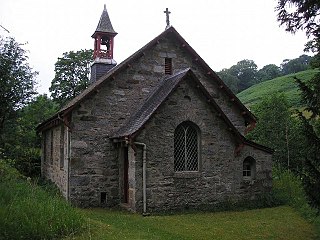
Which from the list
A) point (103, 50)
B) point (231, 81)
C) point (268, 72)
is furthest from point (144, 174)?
point (268, 72)

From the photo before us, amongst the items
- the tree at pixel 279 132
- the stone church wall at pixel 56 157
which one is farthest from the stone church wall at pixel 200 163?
the tree at pixel 279 132

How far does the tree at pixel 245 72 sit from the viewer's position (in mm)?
102500

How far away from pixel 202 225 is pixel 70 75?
99.5 feet

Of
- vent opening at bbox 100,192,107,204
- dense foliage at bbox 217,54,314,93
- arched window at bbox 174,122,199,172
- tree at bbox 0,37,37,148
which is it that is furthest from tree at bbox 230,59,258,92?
vent opening at bbox 100,192,107,204

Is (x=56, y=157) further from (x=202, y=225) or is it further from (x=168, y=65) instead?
(x=202, y=225)

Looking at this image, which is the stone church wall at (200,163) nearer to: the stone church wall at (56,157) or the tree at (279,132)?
the stone church wall at (56,157)

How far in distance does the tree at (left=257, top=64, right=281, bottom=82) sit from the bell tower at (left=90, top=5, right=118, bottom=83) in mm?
84375

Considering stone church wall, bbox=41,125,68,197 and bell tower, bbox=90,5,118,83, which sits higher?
bell tower, bbox=90,5,118,83

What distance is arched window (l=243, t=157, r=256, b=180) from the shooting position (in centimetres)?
1695

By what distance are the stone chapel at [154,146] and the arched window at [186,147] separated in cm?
4

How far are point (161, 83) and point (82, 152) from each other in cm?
484

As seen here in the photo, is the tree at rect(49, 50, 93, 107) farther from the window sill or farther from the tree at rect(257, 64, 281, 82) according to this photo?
the tree at rect(257, 64, 281, 82)

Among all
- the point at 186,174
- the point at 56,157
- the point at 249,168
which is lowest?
the point at 186,174

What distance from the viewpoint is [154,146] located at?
48.1 ft
